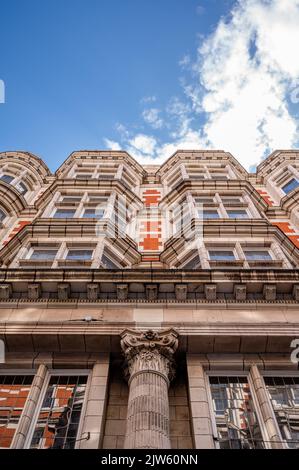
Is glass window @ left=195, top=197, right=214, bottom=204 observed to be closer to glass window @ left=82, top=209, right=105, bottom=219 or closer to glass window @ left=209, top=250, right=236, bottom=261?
glass window @ left=82, top=209, right=105, bottom=219

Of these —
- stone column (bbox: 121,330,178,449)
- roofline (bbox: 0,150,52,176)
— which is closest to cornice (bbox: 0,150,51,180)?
roofline (bbox: 0,150,52,176)

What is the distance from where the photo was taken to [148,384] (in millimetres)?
9312

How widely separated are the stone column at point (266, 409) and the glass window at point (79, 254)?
27.0ft

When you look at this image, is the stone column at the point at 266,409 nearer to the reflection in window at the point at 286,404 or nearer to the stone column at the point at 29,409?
the reflection in window at the point at 286,404

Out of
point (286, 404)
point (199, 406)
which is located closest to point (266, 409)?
point (286, 404)

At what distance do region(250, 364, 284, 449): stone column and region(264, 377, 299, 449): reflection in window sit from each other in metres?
0.27

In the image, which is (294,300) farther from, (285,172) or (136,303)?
(285,172)

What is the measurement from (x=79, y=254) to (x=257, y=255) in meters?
7.63

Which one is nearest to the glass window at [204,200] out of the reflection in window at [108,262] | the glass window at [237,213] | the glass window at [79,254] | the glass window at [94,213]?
the glass window at [237,213]

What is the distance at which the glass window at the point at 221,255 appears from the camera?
52.0ft

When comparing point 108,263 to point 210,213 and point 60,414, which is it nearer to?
point 210,213

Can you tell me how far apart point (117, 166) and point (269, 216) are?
12183 millimetres

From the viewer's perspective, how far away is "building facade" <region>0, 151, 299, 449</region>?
9.17 meters
